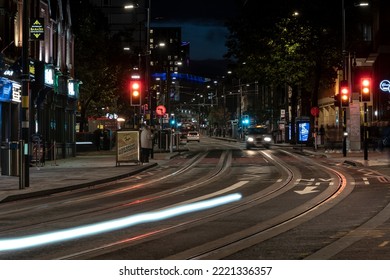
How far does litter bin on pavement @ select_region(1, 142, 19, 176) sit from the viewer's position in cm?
2195

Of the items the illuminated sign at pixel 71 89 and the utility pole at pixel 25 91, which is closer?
the utility pole at pixel 25 91

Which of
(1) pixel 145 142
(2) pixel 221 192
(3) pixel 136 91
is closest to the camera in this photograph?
(2) pixel 221 192

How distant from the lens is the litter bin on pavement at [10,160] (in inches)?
864

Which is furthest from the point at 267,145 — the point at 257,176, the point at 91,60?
the point at 257,176

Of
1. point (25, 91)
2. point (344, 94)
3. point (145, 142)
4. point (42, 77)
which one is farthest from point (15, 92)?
point (344, 94)

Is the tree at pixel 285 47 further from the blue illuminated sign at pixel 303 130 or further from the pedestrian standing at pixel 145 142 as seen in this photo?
the pedestrian standing at pixel 145 142

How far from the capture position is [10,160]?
22.7 m

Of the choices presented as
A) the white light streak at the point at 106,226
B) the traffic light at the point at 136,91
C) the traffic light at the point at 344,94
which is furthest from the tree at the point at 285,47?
the white light streak at the point at 106,226

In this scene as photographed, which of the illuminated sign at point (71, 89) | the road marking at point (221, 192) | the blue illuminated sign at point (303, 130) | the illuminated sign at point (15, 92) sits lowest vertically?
the road marking at point (221, 192)

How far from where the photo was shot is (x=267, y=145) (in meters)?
56.2

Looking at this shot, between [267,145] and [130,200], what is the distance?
134 feet

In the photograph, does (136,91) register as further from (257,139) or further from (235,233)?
(257,139)

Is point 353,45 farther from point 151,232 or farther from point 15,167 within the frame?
point 151,232

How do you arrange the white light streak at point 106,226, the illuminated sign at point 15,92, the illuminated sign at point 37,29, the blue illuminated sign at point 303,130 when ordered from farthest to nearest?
1. the blue illuminated sign at point 303,130
2. the illuminated sign at point 15,92
3. the illuminated sign at point 37,29
4. the white light streak at point 106,226
